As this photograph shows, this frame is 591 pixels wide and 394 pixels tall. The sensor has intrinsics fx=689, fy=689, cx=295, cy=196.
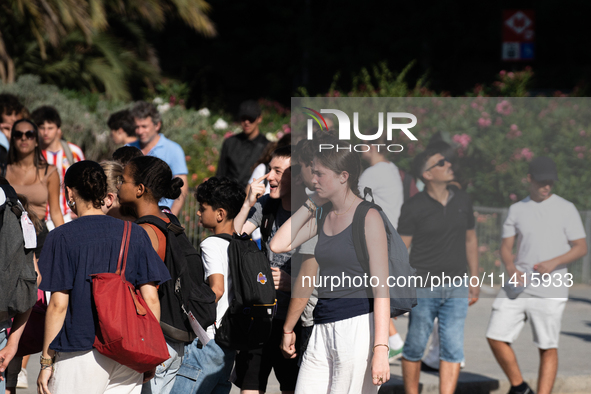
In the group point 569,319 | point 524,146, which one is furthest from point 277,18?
point 524,146

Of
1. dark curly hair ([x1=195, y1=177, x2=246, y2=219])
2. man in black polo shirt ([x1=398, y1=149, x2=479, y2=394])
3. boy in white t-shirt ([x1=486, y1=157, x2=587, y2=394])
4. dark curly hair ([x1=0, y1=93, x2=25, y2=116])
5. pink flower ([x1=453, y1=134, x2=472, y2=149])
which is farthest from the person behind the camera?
dark curly hair ([x1=0, y1=93, x2=25, y2=116])

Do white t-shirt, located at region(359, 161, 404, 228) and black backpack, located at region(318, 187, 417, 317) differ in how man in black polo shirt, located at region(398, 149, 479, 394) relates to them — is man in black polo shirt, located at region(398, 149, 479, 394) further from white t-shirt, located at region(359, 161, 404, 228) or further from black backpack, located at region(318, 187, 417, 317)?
black backpack, located at region(318, 187, 417, 317)

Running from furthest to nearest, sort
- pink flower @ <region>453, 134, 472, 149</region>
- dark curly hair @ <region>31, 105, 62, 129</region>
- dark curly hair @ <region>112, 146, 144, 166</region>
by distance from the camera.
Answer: dark curly hair @ <region>31, 105, 62, 129</region> < pink flower @ <region>453, 134, 472, 149</region> < dark curly hair @ <region>112, 146, 144, 166</region>

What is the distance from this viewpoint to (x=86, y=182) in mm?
3062

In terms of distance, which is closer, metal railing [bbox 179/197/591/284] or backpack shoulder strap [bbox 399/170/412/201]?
backpack shoulder strap [bbox 399/170/412/201]

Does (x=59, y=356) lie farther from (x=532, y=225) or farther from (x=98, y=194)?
(x=532, y=225)

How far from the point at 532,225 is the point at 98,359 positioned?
3172 millimetres

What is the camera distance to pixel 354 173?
3.57 meters

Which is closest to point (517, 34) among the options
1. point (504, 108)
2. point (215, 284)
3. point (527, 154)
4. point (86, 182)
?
point (504, 108)

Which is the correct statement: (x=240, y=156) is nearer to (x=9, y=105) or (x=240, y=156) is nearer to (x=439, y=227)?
(x=9, y=105)

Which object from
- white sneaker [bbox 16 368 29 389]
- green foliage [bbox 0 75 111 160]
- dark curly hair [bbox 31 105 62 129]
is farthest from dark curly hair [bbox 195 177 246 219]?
green foliage [bbox 0 75 111 160]

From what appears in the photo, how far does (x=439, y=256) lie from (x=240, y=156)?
315cm

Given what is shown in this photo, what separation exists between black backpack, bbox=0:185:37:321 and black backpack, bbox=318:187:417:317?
1.48 meters

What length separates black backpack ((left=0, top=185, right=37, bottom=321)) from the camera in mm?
3209
